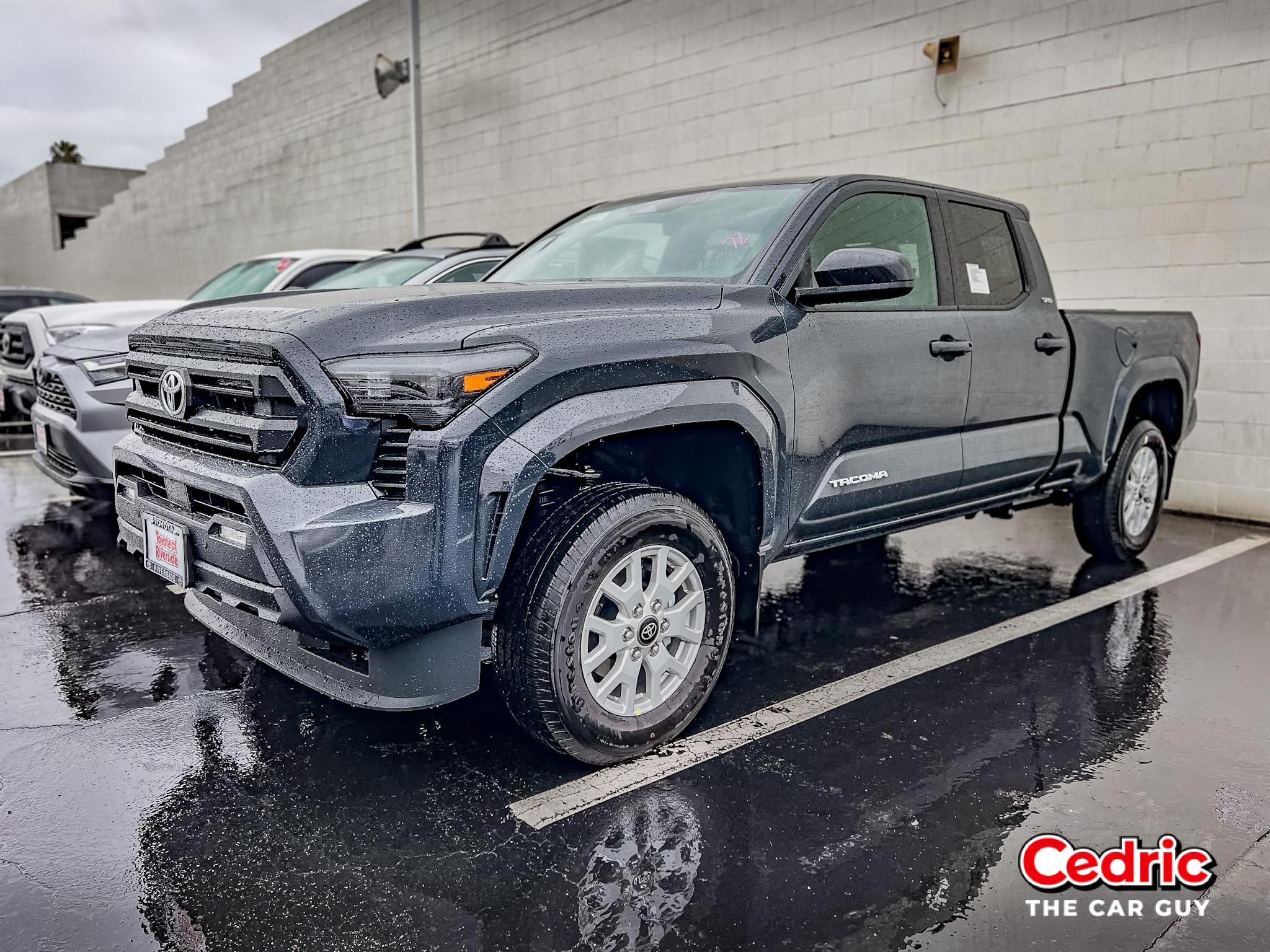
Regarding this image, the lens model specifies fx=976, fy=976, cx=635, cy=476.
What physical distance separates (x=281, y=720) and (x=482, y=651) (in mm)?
988

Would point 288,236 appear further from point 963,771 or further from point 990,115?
point 963,771

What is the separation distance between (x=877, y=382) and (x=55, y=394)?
4.52 metres

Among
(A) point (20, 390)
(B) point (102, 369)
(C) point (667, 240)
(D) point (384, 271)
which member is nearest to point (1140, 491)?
(C) point (667, 240)

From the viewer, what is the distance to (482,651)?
2.72m

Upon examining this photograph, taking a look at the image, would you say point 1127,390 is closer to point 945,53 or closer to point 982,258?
point 982,258

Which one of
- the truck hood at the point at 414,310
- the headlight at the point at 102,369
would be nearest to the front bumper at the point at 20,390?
the headlight at the point at 102,369

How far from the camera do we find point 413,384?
2490mm

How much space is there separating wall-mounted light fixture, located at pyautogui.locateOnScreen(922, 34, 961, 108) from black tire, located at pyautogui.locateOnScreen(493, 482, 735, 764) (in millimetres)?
5840

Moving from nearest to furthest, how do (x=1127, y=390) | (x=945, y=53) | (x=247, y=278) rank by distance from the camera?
(x=1127, y=390), (x=945, y=53), (x=247, y=278)

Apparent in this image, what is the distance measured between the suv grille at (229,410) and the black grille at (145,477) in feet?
0.38

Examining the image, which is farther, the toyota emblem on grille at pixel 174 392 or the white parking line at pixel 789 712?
the toyota emblem on grille at pixel 174 392

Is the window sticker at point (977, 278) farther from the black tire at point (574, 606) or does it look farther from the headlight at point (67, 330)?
the headlight at point (67, 330)

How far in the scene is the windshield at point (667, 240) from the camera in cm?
350

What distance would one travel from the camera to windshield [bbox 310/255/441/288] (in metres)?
6.68
